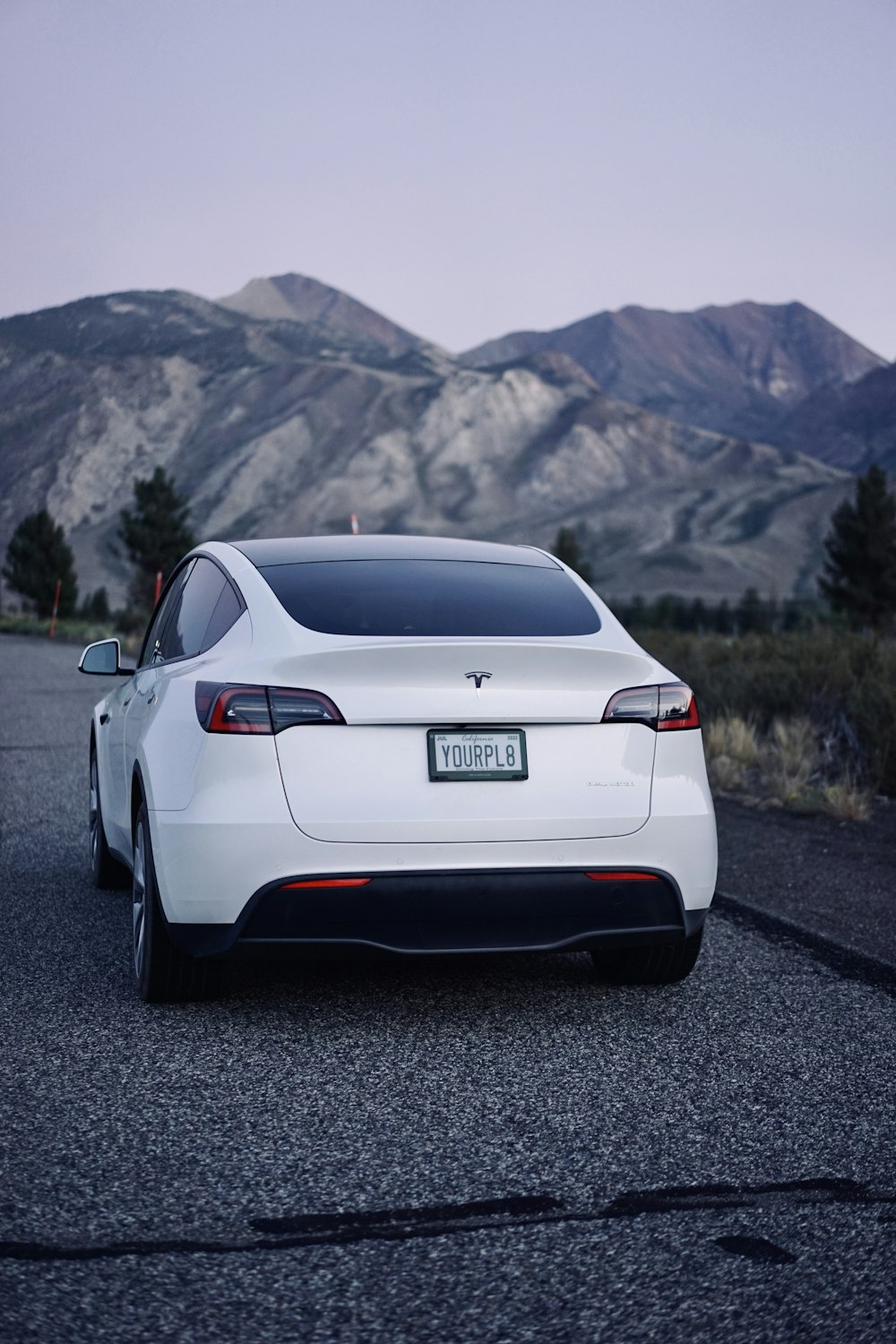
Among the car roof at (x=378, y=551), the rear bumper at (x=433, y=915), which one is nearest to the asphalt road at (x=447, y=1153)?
the rear bumper at (x=433, y=915)

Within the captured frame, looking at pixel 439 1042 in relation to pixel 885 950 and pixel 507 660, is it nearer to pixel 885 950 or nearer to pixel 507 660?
pixel 507 660

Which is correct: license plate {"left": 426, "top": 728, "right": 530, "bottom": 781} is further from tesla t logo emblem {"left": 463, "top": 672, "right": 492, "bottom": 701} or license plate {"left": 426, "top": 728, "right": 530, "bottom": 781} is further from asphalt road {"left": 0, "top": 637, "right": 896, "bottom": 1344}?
asphalt road {"left": 0, "top": 637, "right": 896, "bottom": 1344}

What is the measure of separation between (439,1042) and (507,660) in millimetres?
1252

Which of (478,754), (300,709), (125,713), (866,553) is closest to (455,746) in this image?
(478,754)

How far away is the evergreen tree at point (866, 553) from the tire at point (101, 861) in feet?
244

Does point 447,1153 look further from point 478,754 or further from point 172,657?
point 172,657

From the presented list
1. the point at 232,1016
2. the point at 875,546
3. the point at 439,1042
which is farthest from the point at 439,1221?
the point at 875,546

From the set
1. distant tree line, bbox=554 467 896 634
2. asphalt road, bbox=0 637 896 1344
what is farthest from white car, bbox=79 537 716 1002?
distant tree line, bbox=554 467 896 634

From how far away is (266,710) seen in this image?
442 cm

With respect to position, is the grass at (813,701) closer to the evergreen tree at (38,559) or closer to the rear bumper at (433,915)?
the rear bumper at (433,915)

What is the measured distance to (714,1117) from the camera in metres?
3.92

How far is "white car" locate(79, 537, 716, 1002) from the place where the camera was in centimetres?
439

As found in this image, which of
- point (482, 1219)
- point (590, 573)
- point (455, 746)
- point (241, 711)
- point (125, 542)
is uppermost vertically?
point (241, 711)

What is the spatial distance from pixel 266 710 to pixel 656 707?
4.24ft
